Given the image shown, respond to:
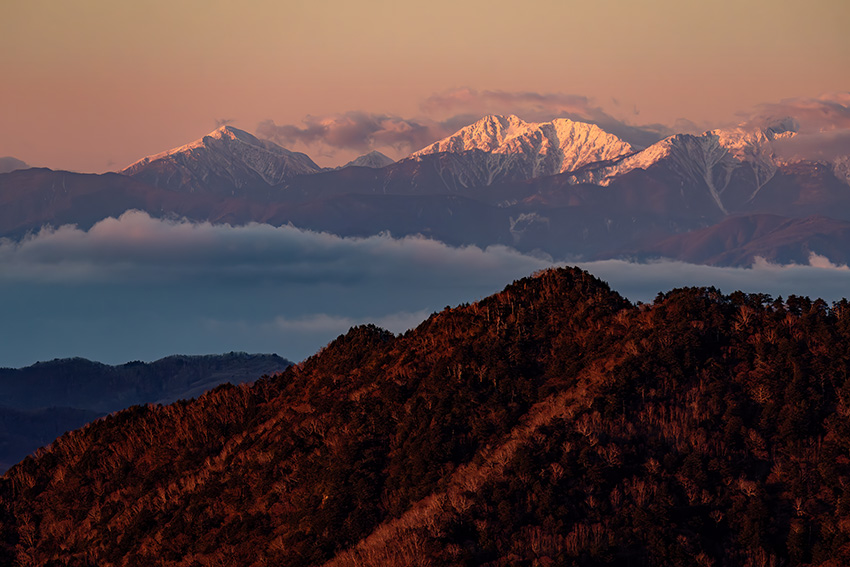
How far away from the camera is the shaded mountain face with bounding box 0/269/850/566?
87.8 m

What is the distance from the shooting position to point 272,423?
445 feet

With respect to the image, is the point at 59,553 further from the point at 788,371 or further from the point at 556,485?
the point at 788,371

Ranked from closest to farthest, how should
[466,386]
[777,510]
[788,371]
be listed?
[777,510], [788,371], [466,386]

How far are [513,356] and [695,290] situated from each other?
61.9 feet

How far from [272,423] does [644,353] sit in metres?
45.5

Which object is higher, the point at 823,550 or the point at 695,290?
the point at 695,290

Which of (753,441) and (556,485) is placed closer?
(556,485)

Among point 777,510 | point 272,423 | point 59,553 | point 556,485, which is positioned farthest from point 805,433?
point 59,553

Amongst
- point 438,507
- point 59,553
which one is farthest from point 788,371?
point 59,553

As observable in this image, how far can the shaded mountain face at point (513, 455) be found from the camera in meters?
87.8

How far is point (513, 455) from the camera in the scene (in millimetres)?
95750

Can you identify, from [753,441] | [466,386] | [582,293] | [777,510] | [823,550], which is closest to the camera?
[823,550]

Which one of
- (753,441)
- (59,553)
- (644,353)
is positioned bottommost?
(59,553)

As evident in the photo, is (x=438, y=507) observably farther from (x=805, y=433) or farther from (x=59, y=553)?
(x=59, y=553)
